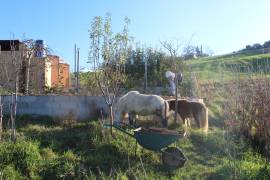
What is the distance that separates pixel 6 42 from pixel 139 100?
687 cm

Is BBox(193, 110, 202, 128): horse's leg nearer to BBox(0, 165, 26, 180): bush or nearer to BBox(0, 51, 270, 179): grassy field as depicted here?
BBox(0, 51, 270, 179): grassy field

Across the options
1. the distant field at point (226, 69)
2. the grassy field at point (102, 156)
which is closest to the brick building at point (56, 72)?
the grassy field at point (102, 156)

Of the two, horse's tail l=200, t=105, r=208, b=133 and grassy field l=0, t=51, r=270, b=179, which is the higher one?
horse's tail l=200, t=105, r=208, b=133

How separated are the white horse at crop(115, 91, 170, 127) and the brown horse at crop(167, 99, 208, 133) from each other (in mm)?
1134

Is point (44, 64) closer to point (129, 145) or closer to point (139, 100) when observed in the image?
point (139, 100)

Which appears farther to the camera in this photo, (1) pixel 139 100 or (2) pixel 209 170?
(1) pixel 139 100

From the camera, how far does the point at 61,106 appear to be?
15.1 meters

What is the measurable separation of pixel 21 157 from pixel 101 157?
1817mm

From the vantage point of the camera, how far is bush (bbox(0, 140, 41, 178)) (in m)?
11.1

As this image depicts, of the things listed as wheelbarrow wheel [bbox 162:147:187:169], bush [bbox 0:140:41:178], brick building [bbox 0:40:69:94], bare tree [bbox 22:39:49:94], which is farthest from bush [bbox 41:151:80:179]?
bare tree [bbox 22:39:49:94]

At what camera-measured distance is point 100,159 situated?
11773 mm

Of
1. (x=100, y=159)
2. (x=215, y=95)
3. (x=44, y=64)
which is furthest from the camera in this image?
(x=215, y=95)

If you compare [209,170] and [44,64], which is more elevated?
[44,64]

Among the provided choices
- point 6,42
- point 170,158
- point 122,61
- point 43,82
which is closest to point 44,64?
point 43,82
